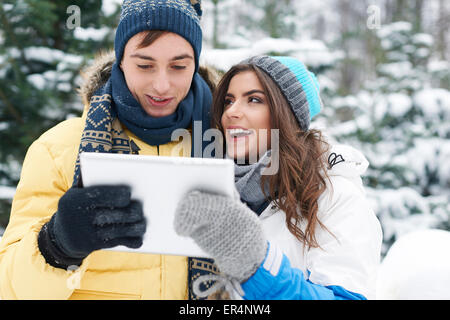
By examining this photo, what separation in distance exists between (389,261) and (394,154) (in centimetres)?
262

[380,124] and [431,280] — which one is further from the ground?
[380,124]

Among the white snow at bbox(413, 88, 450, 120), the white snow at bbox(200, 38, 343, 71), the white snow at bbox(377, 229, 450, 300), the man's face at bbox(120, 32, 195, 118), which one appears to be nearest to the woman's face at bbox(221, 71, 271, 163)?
the man's face at bbox(120, 32, 195, 118)

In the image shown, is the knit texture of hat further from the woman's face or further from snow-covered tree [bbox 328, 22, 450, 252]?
snow-covered tree [bbox 328, 22, 450, 252]

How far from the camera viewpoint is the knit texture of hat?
69.9 inches

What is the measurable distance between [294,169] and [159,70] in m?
0.79

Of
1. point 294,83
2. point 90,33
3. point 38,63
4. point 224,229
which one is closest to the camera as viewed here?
point 224,229

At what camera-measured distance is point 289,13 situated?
15.2 feet

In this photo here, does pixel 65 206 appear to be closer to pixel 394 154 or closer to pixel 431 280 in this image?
pixel 431 280

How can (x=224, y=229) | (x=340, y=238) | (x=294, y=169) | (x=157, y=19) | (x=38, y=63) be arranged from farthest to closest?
(x=38, y=63) → (x=294, y=169) → (x=157, y=19) → (x=340, y=238) → (x=224, y=229)

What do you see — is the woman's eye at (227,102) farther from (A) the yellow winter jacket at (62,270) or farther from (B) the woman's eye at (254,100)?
(A) the yellow winter jacket at (62,270)

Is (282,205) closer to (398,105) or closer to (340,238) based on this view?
(340,238)

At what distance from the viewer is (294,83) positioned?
70.6 inches

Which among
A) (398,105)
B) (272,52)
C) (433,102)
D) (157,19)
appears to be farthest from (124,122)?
(433,102)

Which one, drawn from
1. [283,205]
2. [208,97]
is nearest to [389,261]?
[283,205]
